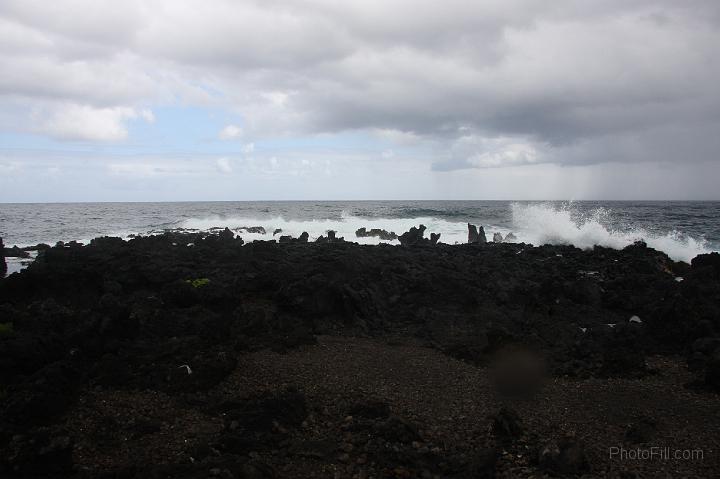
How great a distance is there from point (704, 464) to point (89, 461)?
20.2 feet

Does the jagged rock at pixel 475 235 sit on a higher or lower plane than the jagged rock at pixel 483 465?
higher

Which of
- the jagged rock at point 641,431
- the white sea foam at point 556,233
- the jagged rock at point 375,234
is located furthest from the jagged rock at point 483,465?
the jagged rock at point 375,234

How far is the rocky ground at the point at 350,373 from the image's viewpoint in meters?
4.94

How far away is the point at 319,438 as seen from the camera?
5.43m

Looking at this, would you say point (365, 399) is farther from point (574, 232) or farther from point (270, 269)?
point (574, 232)

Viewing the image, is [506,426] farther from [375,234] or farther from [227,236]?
[375,234]

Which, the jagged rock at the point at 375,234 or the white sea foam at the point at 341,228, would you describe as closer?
the jagged rock at the point at 375,234

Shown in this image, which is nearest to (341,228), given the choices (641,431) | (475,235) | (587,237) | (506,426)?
(475,235)

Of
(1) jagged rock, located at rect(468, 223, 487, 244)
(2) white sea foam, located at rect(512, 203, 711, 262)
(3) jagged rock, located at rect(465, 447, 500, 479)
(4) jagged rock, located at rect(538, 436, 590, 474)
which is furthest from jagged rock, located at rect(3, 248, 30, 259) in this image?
(2) white sea foam, located at rect(512, 203, 711, 262)

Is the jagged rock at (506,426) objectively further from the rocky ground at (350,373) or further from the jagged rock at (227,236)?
the jagged rock at (227,236)

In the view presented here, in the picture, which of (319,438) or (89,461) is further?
(319,438)

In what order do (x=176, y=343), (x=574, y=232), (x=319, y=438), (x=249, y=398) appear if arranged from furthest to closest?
(x=574, y=232) < (x=176, y=343) < (x=249, y=398) < (x=319, y=438)

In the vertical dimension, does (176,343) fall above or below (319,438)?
above

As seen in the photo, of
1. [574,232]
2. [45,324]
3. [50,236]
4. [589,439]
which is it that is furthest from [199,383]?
[50,236]
